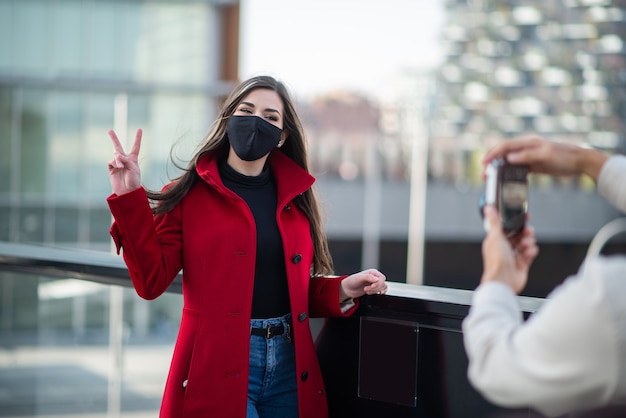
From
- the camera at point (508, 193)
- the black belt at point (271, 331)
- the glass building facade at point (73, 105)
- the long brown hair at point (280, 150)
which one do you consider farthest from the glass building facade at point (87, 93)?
the camera at point (508, 193)

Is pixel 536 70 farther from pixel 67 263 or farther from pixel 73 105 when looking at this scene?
pixel 67 263

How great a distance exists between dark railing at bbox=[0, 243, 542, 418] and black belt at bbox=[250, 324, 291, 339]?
38cm

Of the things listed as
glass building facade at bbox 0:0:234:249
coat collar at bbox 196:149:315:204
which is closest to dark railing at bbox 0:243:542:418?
coat collar at bbox 196:149:315:204

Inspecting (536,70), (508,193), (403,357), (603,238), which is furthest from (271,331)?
(536,70)

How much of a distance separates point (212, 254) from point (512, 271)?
1364mm

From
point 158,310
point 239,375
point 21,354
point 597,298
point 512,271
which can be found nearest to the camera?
point 597,298

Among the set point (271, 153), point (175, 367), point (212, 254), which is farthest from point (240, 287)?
point (271, 153)

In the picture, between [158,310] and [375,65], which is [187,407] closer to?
[158,310]

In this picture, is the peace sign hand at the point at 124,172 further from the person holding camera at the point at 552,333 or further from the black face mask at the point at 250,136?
the person holding camera at the point at 552,333

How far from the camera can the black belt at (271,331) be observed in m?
3.00

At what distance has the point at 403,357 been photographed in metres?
3.18

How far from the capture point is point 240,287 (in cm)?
296

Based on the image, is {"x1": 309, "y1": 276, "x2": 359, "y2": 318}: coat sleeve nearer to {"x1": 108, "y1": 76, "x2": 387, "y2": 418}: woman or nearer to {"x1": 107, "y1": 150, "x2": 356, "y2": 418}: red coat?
{"x1": 108, "y1": 76, "x2": 387, "y2": 418}: woman

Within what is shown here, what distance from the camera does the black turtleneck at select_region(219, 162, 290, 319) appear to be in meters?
3.04
